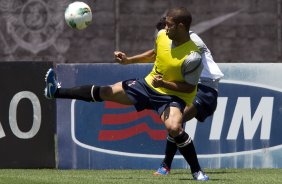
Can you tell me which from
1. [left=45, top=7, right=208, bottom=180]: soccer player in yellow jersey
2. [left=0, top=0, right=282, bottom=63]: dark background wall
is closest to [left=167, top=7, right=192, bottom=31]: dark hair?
[left=45, top=7, right=208, bottom=180]: soccer player in yellow jersey

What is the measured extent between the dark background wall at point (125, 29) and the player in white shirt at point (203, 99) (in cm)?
1237

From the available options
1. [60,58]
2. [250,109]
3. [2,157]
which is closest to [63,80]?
[2,157]

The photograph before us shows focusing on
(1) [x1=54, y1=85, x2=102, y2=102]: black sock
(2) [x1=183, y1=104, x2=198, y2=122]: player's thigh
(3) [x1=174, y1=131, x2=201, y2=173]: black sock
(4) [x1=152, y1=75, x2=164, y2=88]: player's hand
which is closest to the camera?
(4) [x1=152, y1=75, x2=164, y2=88]: player's hand

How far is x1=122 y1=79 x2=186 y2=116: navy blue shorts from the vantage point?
11.0 metres

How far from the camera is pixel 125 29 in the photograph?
976 inches

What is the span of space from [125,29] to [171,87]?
14112mm

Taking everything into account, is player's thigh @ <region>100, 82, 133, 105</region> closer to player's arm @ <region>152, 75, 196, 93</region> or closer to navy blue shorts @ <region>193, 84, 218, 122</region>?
player's arm @ <region>152, 75, 196, 93</region>

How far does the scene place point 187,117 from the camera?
38.8 ft

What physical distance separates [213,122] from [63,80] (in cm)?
192

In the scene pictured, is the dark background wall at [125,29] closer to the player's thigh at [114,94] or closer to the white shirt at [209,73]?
the white shirt at [209,73]

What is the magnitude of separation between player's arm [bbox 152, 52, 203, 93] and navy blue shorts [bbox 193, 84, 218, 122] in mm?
1020

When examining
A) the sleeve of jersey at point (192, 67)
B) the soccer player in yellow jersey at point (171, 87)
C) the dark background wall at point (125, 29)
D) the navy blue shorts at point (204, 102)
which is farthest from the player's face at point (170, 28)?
the dark background wall at point (125, 29)

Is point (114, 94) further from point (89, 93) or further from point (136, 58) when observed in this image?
point (136, 58)

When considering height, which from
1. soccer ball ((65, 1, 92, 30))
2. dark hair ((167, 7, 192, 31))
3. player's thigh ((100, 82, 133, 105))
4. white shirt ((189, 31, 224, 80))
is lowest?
player's thigh ((100, 82, 133, 105))
